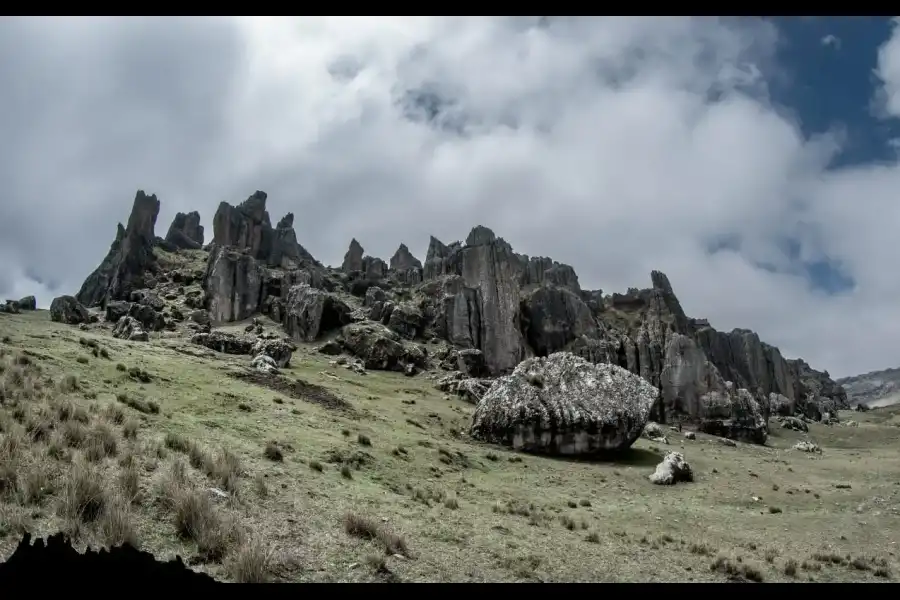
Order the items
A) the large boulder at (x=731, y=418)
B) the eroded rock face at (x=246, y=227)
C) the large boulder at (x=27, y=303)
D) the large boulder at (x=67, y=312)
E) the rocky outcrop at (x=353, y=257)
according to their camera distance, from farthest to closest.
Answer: the rocky outcrop at (x=353, y=257), the eroded rock face at (x=246, y=227), the large boulder at (x=27, y=303), the large boulder at (x=67, y=312), the large boulder at (x=731, y=418)

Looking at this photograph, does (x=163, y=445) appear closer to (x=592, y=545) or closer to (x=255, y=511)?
(x=255, y=511)

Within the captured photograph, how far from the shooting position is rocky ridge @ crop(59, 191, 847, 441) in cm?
6519

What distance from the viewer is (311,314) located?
244ft

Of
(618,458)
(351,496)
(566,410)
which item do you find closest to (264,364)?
(566,410)

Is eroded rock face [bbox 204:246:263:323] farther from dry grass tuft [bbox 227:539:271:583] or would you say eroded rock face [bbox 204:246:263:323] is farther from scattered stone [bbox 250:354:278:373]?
dry grass tuft [bbox 227:539:271:583]

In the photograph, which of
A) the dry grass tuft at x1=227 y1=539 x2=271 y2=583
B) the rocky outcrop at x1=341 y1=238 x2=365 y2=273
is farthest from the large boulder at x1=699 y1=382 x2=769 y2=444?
the rocky outcrop at x1=341 y1=238 x2=365 y2=273

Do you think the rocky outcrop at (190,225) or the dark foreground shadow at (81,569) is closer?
the dark foreground shadow at (81,569)

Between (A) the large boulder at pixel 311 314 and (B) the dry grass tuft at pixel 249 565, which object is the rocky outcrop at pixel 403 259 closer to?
(A) the large boulder at pixel 311 314

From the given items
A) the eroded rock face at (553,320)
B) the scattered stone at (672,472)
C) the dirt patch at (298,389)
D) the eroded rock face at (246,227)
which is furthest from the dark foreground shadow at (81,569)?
the eroded rock face at (246,227)

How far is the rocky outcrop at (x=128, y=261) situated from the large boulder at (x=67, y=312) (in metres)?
10.8

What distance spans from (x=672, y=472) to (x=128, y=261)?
306 feet

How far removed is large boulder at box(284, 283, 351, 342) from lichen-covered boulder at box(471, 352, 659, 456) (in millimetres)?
41444

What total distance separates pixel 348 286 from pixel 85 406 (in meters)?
89.0

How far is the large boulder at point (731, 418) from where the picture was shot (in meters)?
57.2
